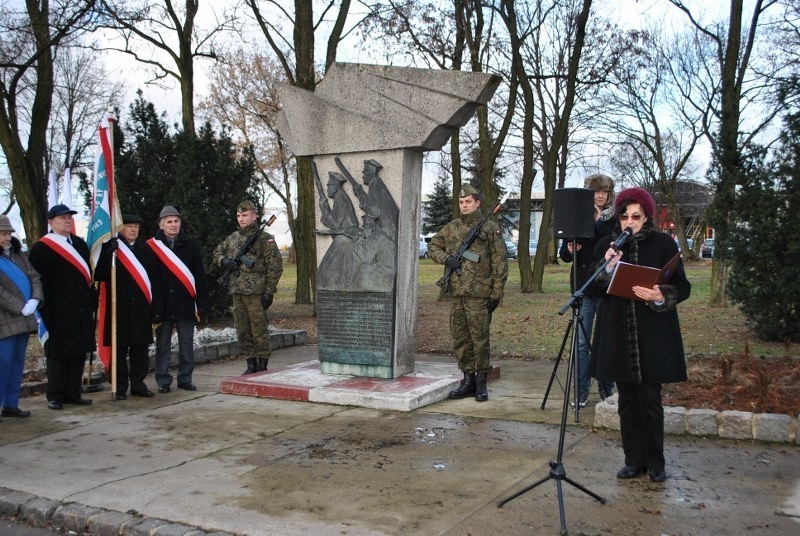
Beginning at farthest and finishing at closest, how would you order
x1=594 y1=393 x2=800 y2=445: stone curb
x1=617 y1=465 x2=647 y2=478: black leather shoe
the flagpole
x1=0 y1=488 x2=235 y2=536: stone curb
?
the flagpole
x1=594 y1=393 x2=800 y2=445: stone curb
x1=617 y1=465 x2=647 y2=478: black leather shoe
x1=0 y1=488 x2=235 y2=536: stone curb

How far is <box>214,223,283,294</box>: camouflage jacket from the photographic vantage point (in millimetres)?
8500

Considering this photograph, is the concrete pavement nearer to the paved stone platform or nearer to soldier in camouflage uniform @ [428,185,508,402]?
the paved stone platform

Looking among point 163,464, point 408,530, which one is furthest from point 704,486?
point 163,464

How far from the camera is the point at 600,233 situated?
670 centimetres

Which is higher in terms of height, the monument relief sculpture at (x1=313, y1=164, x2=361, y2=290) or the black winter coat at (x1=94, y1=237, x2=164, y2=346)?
the monument relief sculpture at (x1=313, y1=164, x2=361, y2=290)

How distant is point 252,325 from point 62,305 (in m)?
2.13

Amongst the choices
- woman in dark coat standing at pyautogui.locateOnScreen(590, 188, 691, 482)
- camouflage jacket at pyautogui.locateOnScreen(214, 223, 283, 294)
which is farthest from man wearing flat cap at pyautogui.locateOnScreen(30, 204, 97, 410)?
woman in dark coat standing at pyautogui.locateOnScreen(590, 188, 691, 482)

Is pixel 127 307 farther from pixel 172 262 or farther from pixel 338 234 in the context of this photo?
pixel 338 234

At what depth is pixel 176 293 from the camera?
805 centimetres

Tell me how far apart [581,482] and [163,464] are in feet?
9.62

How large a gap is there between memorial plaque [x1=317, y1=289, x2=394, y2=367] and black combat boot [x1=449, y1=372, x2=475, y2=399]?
85 cm

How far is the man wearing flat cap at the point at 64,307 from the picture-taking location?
7172mm

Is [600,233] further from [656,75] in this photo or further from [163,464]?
[656,75]

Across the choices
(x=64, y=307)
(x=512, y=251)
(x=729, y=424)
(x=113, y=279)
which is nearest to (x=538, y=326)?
(x=729, y=424)
